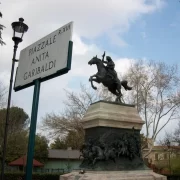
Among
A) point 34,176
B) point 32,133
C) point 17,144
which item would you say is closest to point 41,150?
point 17,144

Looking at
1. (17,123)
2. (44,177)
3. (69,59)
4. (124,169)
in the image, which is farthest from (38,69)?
(17,123)

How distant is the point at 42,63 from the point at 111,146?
18.6 feet

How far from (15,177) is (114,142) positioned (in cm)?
1643

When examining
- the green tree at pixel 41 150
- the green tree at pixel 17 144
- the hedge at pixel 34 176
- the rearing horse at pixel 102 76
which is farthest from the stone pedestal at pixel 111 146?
the green tree at pixel 41 150

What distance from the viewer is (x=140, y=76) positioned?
1262 inches

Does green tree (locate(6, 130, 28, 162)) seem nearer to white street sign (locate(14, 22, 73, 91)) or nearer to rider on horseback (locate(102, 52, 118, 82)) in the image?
rider on horseback (locate(102, 52, 118, 82))

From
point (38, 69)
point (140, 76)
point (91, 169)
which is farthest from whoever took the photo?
point (140, 76)

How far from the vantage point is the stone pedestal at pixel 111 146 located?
9133 millimetres

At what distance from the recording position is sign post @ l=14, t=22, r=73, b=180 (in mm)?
4262

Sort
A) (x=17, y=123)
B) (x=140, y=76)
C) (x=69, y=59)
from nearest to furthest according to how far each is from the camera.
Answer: (x=69, y=59), (x=140, y=76), (x=17, y=123)

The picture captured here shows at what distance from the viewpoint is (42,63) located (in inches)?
180

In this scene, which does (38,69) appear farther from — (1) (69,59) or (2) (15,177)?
(2) (15,177)

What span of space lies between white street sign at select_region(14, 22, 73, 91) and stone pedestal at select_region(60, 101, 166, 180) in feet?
15.9

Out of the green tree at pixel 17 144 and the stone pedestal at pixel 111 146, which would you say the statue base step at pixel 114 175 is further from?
the green tree at pixel 17 144
